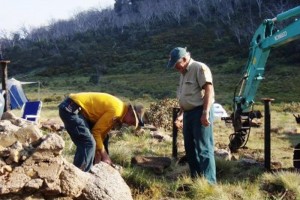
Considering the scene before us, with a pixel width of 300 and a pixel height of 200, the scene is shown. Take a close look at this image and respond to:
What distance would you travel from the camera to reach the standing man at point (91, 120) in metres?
5.71

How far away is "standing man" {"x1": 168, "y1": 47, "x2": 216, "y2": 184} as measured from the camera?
610 cm

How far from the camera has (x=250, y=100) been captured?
10305 mm

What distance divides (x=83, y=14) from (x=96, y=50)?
6135 cm

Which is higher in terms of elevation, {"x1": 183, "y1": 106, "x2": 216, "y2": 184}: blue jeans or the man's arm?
the man's arm

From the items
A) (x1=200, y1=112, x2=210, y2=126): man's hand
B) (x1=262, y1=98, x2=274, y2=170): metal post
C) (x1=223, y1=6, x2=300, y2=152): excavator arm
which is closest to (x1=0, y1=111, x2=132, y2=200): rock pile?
(x1=200, y1=112, x2=210, y2=126): man's hand

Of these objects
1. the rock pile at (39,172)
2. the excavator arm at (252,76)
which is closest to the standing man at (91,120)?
the rock pile at (39,172)

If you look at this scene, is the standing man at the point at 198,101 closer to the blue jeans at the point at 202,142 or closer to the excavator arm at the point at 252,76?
the blue jeans at the point at 202,142

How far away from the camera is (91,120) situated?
597cm

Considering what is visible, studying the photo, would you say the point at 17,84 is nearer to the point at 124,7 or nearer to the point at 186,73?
the point at 186,73

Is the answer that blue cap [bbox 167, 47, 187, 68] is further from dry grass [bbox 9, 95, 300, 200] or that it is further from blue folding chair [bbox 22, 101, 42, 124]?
blue folding chair [bbox 22, 101, 42, 124]

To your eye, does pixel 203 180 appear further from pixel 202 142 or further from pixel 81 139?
pixel 81 139

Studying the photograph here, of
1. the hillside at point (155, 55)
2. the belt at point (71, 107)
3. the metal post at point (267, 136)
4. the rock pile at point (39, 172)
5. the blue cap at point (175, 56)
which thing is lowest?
the hillside at point (155, 55)

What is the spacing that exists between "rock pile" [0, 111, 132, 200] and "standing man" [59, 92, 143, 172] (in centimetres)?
91

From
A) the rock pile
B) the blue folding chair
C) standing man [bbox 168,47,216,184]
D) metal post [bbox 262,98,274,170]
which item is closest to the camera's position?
the rock pile
